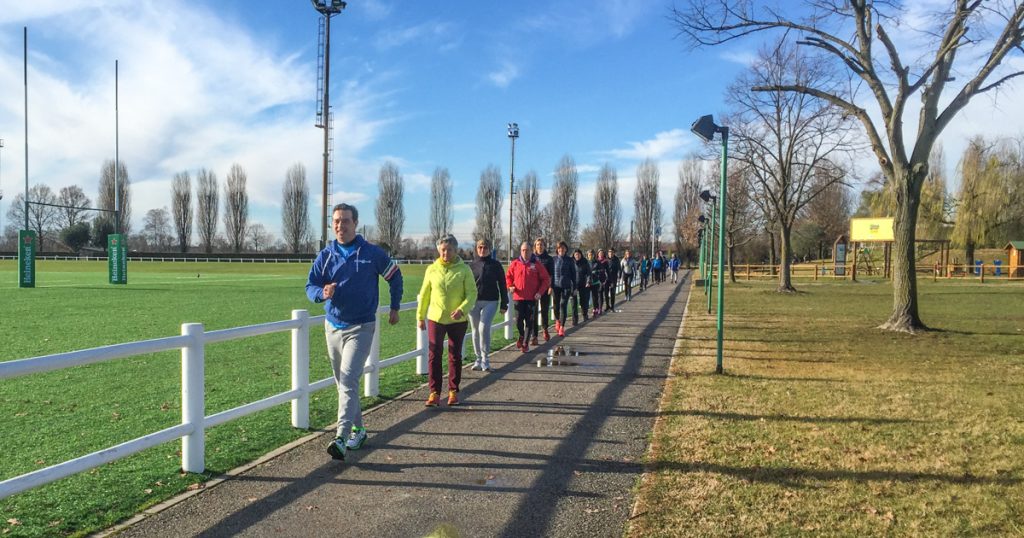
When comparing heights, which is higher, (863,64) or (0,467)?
(863,64)

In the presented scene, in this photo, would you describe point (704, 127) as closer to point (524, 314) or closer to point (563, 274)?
point (524, 314)

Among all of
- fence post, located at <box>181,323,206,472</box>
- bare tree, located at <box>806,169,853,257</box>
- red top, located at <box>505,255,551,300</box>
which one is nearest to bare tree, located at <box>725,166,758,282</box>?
red top, located at <box>505,255,551,300</box>

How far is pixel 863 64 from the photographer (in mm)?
14203

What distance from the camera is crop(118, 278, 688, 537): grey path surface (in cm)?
384

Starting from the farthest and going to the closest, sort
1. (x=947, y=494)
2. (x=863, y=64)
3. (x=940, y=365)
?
1. (x=863, y=64)
2. (x=940, y=365)
3. (x=947, y=494)

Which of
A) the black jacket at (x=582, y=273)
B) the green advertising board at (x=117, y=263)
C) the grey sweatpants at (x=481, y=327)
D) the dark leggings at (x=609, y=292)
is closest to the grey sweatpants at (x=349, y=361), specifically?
the grey sweatpants at (x=481, y=327)

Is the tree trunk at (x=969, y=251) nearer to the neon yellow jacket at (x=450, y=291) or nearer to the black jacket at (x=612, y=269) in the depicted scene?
the black jacket at (x=612, y=269)

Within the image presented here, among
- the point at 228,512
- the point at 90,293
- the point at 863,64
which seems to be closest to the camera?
the point at 228,512

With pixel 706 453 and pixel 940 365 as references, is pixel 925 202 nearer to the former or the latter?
pixel 940 365

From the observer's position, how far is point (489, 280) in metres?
9.27

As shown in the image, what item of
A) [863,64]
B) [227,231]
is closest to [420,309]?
[863,64]

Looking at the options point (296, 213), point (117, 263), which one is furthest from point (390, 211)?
point (117, 263)

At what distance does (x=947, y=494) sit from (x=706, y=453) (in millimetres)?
1537

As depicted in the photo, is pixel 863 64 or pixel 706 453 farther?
pixel 863 64
